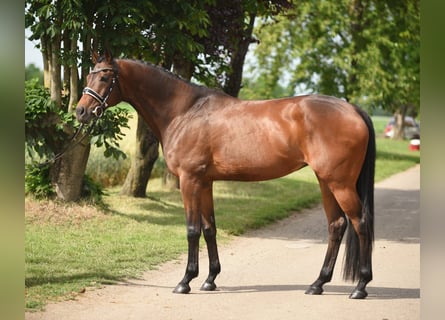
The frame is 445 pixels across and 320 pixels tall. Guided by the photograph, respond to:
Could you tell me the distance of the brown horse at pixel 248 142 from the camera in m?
7.14

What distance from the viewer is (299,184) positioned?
1950 centimetres

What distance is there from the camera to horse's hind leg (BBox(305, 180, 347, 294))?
748 centimetres

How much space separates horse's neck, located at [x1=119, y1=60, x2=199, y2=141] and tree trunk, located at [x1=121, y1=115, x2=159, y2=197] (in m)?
7.03

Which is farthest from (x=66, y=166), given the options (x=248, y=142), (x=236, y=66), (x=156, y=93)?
(x=236, y=66)

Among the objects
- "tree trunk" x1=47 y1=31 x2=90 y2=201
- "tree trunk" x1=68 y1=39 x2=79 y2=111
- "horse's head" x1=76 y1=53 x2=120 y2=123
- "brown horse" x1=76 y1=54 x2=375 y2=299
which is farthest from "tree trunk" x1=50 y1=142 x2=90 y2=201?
"horse's head" x1=76 y1=53 x2=120 y2=123

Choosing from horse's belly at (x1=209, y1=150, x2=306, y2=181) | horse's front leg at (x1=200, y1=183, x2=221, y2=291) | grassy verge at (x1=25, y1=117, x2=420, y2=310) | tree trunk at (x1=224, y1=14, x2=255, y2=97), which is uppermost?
tree trunk at (x1=224, y1=14, x2=255, y2=97)

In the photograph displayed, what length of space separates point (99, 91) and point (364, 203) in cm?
291

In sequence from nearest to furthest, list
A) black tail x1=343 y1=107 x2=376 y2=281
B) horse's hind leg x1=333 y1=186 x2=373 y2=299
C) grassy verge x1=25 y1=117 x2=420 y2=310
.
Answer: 1. horse's hind leg x1=333 y1=186 x2=373 y2=299
2. black tail x1=343 y1=107 x2=376 y2=281
3. grassy verge x1=25 y1=117 x2=420 y2=310

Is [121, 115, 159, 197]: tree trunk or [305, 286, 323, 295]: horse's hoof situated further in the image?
[121, 115, 159, 197]: tree trunk

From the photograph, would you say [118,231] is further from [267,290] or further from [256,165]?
[256,165]

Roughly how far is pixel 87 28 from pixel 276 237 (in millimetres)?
4311

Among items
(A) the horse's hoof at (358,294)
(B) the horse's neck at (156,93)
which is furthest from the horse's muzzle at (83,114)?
(A) the horse's hoof at (358,294)

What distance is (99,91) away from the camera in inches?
294

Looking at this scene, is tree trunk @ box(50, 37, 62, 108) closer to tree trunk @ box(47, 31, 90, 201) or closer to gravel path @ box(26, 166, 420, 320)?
tree trunk @ box(47, 31, 90, 201)
